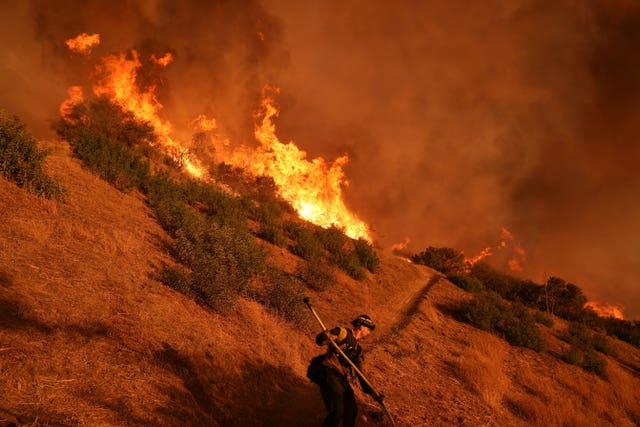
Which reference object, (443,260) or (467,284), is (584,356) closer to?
(467,284)

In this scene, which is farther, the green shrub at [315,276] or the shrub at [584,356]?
the green shrub at [315,276]

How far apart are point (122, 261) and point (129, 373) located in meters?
3.69

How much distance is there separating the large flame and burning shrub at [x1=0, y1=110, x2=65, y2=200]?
13.1 m

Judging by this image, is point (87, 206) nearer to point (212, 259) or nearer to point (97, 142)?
point (212, 259)

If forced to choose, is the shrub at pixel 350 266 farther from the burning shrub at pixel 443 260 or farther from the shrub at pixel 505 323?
the burning shrub at pixel 443 260

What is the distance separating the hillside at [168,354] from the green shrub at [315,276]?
19.9 inches

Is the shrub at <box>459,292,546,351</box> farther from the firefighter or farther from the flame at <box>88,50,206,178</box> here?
the flame at <box>88,50,206,178</box>

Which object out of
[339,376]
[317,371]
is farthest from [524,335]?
[317,371]

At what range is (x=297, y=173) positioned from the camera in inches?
1049

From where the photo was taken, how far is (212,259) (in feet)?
28.7

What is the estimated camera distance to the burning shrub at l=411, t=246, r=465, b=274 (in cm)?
2731

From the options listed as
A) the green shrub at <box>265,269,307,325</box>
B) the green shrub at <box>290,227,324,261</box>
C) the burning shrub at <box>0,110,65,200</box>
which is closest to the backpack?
the green shrub at <box>265,269,307,325</box>

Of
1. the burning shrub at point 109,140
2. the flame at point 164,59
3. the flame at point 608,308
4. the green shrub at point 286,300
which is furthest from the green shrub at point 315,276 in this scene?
the flame at point 608,308

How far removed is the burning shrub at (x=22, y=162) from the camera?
819cm
